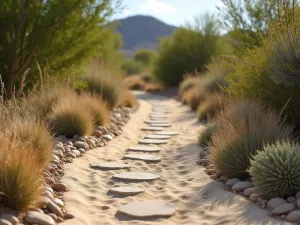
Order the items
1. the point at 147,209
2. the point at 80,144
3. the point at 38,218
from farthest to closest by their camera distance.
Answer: the point at 80,144, the point at 147,209, the point at 38,218

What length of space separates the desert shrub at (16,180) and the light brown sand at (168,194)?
43 cm

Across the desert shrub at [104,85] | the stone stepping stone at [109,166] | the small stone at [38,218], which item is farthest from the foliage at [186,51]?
the small stone at [38,218]

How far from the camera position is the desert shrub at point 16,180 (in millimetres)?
3838

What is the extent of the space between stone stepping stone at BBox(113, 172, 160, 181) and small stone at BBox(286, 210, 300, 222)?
218 cm

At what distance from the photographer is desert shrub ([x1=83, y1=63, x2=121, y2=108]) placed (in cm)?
1173

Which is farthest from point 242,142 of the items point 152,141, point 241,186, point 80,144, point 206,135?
point 152,141

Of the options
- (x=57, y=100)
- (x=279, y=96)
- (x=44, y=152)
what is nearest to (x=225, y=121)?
(x=279, y=96)

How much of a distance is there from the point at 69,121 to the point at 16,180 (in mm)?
3816

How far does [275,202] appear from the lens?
13.9 feet

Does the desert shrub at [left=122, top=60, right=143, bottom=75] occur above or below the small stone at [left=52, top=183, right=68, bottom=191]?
above

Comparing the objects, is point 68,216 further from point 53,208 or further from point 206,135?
point 206,135

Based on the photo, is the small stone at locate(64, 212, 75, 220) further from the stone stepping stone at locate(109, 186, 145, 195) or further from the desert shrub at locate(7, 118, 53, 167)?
the desert shrub at locate(7, 118, 53, 167)

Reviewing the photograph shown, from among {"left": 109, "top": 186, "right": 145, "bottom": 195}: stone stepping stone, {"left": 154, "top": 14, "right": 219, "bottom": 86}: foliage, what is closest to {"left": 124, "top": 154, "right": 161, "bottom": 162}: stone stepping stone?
{"left": 109, "top": 186, "right": 145, "bottom": 195}: stone stepping stone

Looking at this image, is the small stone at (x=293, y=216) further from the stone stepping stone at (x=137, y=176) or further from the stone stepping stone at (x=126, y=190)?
the stone stepping stone at (x=137, y=176)
